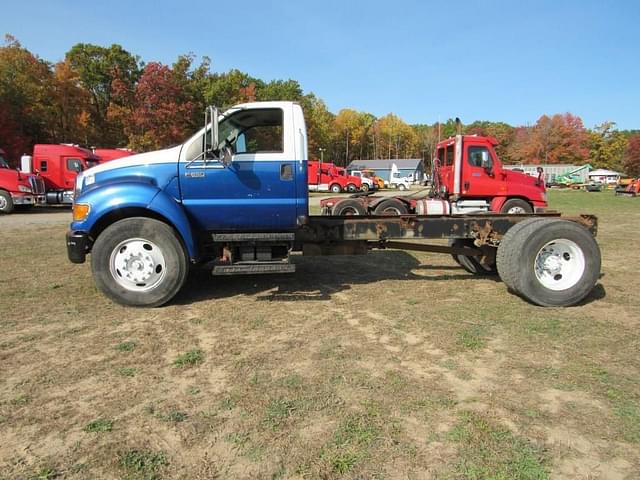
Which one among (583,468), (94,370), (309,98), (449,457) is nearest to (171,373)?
(94,370)

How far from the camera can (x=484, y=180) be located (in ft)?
42.3

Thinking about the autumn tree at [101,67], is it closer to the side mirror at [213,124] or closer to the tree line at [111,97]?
the tree line at [111,97]

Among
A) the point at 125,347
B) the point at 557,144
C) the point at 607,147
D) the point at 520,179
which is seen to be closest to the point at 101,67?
the point at 520,179

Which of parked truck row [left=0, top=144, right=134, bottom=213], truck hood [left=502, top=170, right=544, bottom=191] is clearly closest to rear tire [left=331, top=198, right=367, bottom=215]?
truck hood [left=502, top=170, right=544, bottom=191]

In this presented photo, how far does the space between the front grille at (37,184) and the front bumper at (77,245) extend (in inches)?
652

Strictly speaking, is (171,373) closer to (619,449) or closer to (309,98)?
(619,449)

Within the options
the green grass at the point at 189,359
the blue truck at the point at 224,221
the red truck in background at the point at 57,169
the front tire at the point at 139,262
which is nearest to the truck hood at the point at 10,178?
the red truck in background at the point at 57,169

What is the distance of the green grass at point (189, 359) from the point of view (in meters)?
3.71

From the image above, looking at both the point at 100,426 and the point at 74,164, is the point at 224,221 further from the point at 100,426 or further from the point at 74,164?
the point at 74,164

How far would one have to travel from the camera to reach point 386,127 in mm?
113125

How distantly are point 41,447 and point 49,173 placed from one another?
21890 mm

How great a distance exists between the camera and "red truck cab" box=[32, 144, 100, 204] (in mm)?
20891

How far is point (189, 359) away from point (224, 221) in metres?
1.99

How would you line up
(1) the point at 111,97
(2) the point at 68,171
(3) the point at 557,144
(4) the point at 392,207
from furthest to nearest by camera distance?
(3) the point at 557,144 < (1) the point at 111,97 < (2) the point at 68,171 < (4) the point at 392,207
